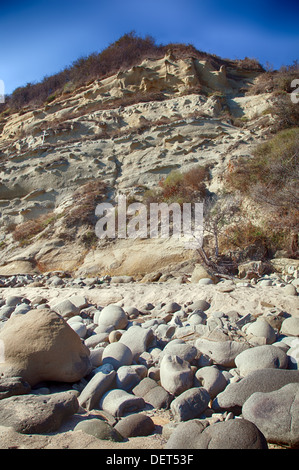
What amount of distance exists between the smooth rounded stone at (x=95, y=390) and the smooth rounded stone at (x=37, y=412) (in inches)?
9.3

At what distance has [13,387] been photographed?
2160 mm

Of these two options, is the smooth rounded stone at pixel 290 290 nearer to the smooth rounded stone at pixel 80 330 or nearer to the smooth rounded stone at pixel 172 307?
the smooth rounded stone at pixel 172 307

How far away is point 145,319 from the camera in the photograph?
4.42 metres

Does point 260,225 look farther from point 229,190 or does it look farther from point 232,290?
point 232,290

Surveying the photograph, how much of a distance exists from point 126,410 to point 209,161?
10427 mm

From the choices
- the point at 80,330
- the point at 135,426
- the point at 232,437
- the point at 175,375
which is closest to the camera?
the point at 232,437

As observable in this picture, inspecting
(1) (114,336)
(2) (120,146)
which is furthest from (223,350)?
(2) (120,146)

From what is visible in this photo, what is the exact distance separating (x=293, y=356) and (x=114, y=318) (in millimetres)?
2323

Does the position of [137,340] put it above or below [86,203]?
below

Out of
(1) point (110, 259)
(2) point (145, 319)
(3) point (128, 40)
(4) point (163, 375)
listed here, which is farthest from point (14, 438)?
(3) point (128, 40)

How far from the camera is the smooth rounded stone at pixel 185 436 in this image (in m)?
1.61

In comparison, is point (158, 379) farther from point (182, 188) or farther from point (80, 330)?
point (182, 188)

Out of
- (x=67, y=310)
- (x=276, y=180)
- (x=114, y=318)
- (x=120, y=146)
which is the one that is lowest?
(x=67, y=310)

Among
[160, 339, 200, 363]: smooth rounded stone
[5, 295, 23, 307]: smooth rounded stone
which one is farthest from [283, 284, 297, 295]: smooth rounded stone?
[5, 295, 23, 307]: smooth rounded stone
